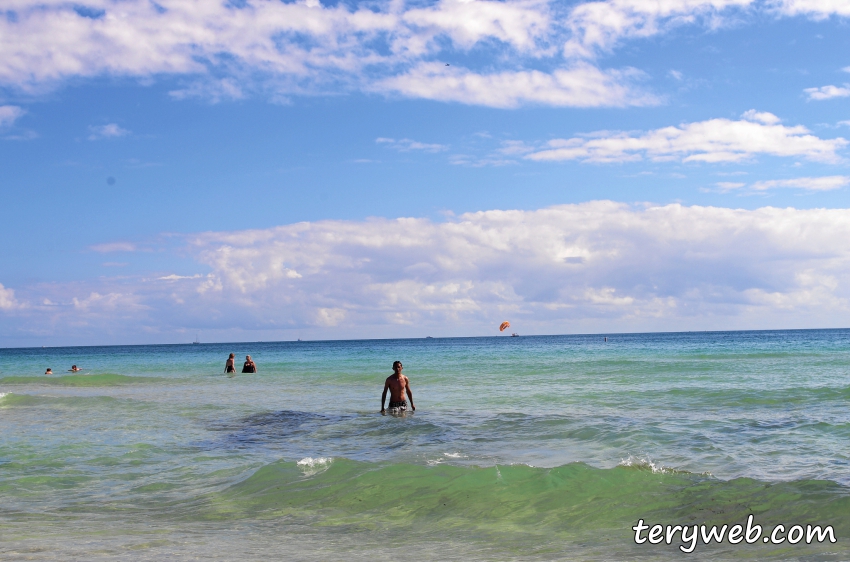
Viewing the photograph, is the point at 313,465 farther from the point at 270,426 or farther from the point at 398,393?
the point at 398,393

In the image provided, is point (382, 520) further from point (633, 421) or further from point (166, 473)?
point (633, 421)

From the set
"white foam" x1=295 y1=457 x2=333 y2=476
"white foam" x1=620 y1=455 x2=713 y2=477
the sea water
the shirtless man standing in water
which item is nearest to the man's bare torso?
the shirtless man standing in water

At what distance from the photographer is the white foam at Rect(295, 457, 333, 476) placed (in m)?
9.89

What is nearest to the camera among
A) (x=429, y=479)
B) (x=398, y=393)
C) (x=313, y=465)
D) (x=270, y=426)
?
(x=429, y=479)

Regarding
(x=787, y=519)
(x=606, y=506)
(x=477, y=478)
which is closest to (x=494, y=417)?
(x=477, y=478)

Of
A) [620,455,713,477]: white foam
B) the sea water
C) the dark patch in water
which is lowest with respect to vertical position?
the dark patch in water

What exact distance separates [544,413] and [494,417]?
132 cm

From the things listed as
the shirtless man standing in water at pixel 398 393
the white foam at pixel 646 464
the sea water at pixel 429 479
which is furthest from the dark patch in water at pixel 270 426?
the white foam at pixel 646 464

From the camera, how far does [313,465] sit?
400 inches

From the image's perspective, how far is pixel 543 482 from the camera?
873cm

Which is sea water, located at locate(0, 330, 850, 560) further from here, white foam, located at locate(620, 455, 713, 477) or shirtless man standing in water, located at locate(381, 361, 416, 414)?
shirtless man standing in water, located at locate(381, 361, 416, 414)

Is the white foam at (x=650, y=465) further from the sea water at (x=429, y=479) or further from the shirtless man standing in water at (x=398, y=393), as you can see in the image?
the shirtless man standing in water at (x=398, y=393)

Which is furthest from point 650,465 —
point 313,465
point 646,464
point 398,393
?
point 398,393

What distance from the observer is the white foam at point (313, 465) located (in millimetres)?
9891
